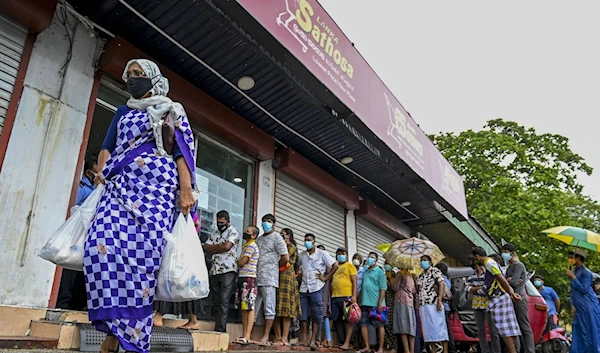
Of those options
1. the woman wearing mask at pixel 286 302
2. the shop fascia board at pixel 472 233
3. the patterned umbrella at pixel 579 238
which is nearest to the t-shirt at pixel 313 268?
the woman wearing mask at pixel 286 302

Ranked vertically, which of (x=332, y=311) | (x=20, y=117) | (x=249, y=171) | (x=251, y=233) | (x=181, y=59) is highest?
(x=181, y=59)

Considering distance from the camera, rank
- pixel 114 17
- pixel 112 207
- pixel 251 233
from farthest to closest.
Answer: pixel 251 233, pixel 114 17, pixel 112 207

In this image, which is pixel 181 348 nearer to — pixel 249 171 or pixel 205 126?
pixel 205 126

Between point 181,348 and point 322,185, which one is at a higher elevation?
point 322,185

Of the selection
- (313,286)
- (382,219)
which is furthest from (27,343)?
(382,219)

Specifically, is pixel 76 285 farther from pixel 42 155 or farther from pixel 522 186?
pixel 522 186

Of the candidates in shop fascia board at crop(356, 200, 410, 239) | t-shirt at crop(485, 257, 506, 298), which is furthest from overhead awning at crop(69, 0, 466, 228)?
t-shirt at crop(485, 257, 506, 298)

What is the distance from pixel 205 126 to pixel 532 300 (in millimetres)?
6209

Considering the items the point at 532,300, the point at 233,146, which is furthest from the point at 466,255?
the point at 233,146

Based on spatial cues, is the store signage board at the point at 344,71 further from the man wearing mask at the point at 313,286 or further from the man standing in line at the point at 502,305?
the man standing in line at the point at 502,305

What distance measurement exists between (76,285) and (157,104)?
3.57 meters

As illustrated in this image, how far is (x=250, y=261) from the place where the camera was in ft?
19.7

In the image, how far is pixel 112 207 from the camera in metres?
2.21

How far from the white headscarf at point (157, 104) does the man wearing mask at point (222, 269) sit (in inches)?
132
